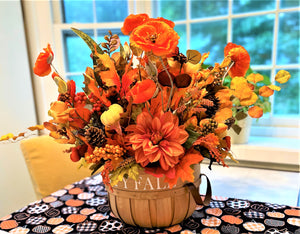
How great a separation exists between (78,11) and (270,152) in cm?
158

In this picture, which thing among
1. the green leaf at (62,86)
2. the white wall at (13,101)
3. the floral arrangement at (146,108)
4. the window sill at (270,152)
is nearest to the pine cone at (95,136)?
the floral arrangement at (146,108)

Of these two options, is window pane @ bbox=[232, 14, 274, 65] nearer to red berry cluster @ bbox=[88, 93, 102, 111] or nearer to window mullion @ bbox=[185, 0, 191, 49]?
window mullion @ bbox=[185, 0, 191, 49]

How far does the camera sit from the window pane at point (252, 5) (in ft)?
5.19

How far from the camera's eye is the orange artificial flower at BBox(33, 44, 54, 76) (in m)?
0.52

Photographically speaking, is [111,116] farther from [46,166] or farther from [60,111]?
[46,166]

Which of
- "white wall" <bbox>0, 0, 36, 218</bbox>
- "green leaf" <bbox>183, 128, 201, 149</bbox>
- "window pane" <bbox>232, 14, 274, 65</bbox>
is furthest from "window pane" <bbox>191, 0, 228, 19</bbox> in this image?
"green leaf" <bbox>183, 128, 201, 149</bbox>

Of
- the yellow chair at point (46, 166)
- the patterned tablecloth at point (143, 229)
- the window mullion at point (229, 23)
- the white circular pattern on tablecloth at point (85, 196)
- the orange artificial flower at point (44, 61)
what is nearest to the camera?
the orange artificial flower at point (44, 61)

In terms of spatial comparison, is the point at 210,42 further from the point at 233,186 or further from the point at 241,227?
the point at 241,227

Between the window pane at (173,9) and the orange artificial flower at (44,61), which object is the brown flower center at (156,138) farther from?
the window pane at (173,9)

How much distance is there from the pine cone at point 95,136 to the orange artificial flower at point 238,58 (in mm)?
338

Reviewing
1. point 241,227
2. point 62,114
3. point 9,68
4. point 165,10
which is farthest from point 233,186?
point 9,68

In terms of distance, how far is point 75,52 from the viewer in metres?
1.92

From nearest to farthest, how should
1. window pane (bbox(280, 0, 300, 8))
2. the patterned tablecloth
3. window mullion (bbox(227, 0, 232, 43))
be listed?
→ the patterned tablecloth
window pane (bbox(280, 0, 300, 8))
window mullion (bbox(227, 0, 232, 43))

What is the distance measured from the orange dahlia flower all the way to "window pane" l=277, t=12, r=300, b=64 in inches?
54.5
